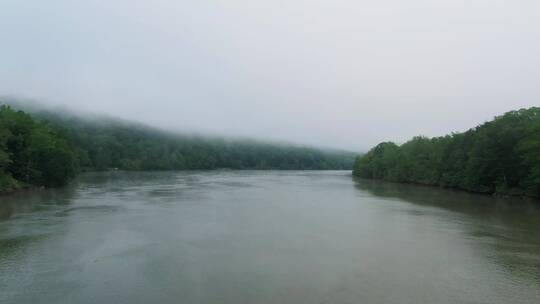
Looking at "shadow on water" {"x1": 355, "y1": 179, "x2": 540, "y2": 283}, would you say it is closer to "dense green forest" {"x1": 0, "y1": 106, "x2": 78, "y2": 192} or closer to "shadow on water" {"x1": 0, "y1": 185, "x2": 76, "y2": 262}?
"shadow on water" {"x1": 0, "y1": 185, "x2": 76, "y2": 262}

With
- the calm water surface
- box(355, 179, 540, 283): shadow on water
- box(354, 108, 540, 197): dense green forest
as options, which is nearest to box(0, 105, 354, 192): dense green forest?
the calm water surface

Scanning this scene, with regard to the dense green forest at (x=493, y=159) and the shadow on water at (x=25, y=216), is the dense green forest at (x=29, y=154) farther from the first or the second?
the dense green forest at (x=493, y=159)

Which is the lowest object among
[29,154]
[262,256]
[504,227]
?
[262,256]

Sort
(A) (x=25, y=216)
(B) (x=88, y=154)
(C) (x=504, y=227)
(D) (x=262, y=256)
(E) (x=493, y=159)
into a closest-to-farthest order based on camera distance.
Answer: (D) (x=262, y=256), (C) (x=504, y=227), (A) (x=25, y=216), (E) (x=493, y=159), (B) (x=88, y=154)

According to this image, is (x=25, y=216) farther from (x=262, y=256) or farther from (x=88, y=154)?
(x=88, y=154)

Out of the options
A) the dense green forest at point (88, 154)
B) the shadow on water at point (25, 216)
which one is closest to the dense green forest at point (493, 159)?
the shadow on water at point (25, 216)

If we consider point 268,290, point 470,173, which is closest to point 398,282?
point 268,290

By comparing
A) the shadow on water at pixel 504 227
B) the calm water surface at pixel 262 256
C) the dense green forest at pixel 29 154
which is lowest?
the calm water surface at pixel 262 256

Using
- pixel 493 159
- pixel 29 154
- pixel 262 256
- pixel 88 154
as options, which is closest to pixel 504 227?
pixel 262 256

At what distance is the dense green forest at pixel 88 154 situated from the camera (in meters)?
49.5

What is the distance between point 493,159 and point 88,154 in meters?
Result: 103

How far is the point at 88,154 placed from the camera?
12256 centimetres

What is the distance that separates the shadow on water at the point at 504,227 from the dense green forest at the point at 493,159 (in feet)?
12.4

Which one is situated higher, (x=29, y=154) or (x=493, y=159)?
(x=493, y=159)
